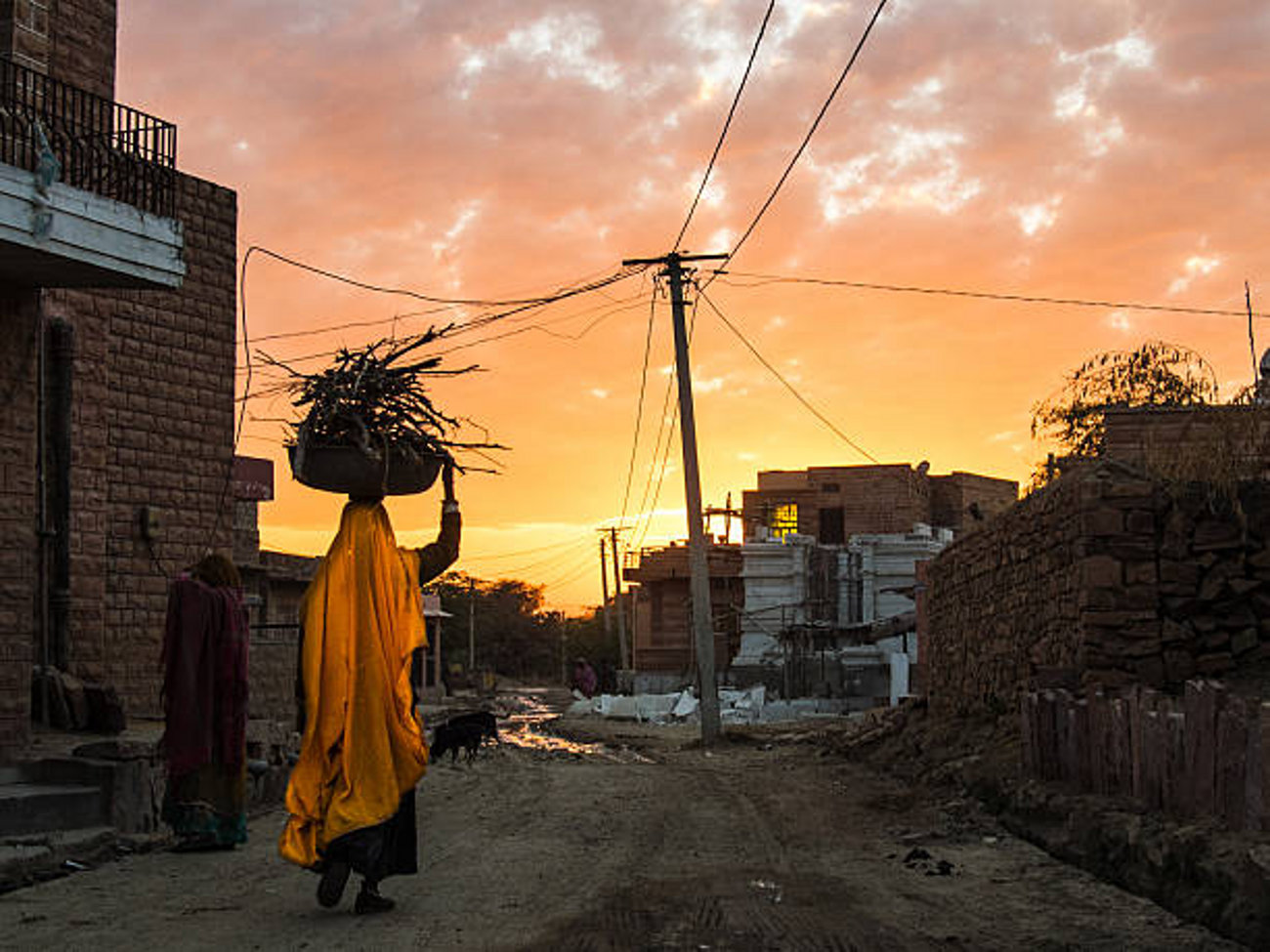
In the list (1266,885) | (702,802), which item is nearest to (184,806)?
(702,802)

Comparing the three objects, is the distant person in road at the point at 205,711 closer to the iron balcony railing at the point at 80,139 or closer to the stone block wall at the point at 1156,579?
the iron balcony railing at the point at 80,139

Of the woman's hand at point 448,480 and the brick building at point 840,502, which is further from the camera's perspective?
the brick building at point 840,502

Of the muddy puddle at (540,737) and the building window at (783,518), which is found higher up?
the building window at (783,518)

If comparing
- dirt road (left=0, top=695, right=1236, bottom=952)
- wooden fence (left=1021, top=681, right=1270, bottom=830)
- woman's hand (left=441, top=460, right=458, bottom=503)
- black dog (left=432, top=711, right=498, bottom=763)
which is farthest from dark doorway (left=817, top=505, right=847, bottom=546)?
woman's hand (left=441, top=460, right=458, bottom=503)

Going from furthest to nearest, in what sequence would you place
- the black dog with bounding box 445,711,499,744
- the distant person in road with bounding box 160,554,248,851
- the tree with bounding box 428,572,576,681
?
the tree with bounding box 428,572,576,681 < the black dog with bounding box 445,711,499,744 < the distant person in road with bounding box 160,554,248,851

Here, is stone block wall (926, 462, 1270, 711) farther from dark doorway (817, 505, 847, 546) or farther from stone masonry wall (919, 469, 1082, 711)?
dark doorway (817, 505, 847, 546)

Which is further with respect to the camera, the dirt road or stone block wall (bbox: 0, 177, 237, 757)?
stone block wall (bbox: 0, 177, 237, 757)

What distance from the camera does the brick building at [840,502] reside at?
4997 cm

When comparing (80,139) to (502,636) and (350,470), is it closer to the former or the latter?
(350,470)

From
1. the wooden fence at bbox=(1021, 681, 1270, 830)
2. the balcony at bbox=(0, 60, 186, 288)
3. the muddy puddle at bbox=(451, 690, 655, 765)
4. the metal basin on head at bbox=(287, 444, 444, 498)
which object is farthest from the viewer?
the muddy puddle at bbox=(451, 690, 655, 765)

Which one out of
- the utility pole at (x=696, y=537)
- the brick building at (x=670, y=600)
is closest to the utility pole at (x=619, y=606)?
the brick building at (x=670, y=600)

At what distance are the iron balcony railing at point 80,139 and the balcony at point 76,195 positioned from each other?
0.01 m

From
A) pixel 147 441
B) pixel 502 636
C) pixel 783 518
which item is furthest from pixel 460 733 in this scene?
pixel 502 636

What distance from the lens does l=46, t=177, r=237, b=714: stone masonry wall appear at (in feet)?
43.2
